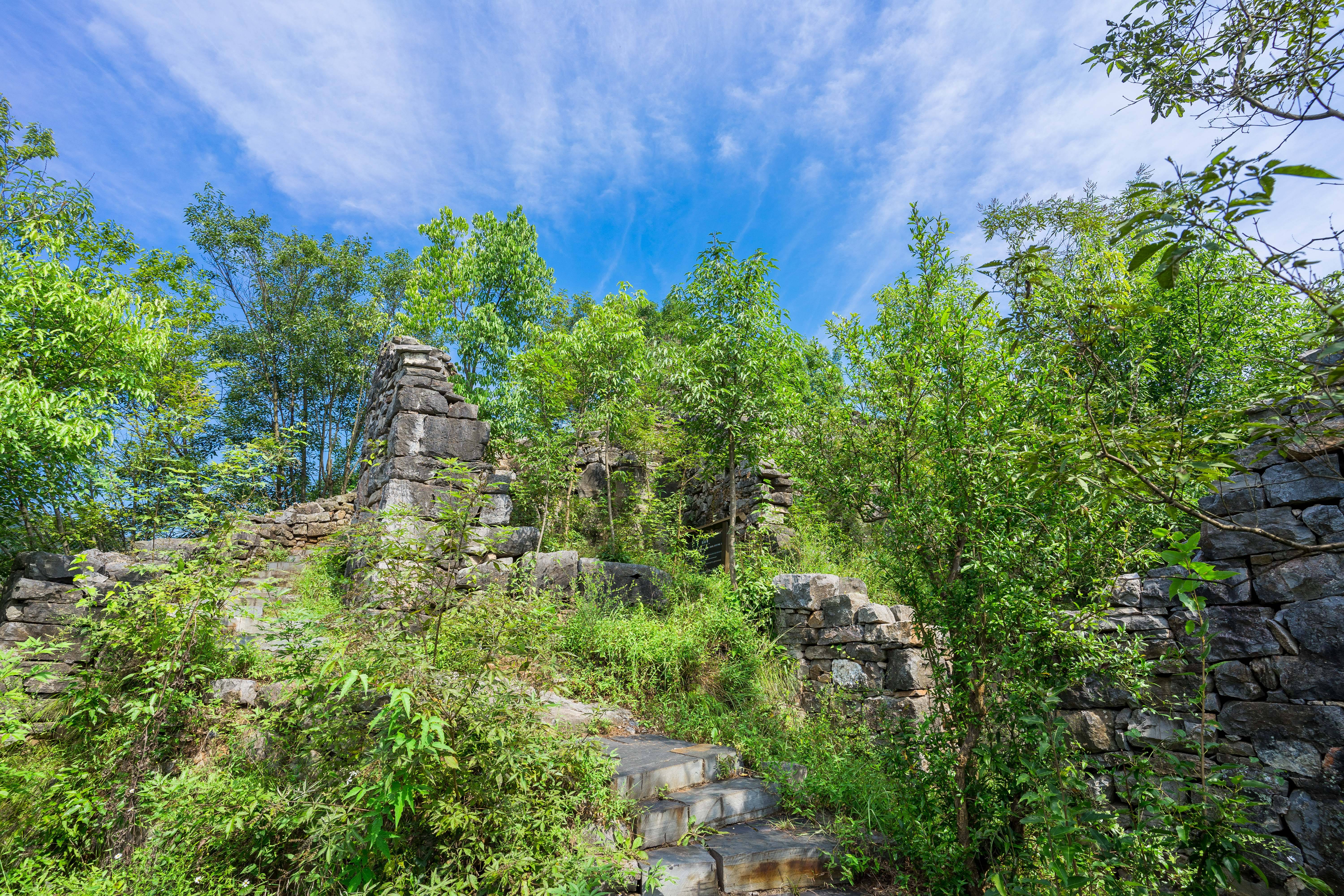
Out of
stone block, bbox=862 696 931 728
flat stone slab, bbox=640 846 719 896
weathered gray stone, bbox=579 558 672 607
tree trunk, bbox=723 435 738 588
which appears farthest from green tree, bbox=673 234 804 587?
flat stone slab, bbox=640 846 719 896

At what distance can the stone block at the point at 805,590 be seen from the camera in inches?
235

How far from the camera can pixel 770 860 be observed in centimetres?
323

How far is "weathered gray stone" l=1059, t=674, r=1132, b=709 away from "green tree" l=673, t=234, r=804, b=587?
146 inches

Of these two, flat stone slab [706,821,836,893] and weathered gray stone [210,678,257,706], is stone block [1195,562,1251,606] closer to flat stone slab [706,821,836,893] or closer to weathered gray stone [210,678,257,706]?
flat stone slab [706,821,836,893]

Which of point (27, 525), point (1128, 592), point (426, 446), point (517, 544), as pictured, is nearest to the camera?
point (1128, 592)

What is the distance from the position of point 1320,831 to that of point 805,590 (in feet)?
11.9

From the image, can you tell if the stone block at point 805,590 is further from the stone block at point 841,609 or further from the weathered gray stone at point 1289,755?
the weathered gray stone at point 1289,755

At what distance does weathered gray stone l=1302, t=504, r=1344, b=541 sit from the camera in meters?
3.53

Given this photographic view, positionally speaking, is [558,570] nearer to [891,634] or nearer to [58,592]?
[891,634]

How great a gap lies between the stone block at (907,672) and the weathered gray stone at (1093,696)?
100cm

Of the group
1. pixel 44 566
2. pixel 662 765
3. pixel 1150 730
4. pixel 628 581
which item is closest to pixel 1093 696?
pixel 1150 730

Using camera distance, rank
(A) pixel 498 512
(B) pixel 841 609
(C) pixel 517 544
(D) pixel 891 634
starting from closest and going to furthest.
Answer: (D) pixel 891 634, (B) pixel 841 609, (A) pixel 498 512, (C) pixel 517 544

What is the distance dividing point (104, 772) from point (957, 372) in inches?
204

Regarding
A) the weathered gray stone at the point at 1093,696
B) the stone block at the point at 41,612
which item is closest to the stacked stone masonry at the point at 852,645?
the weathered gray stone at the point at 1093,696
